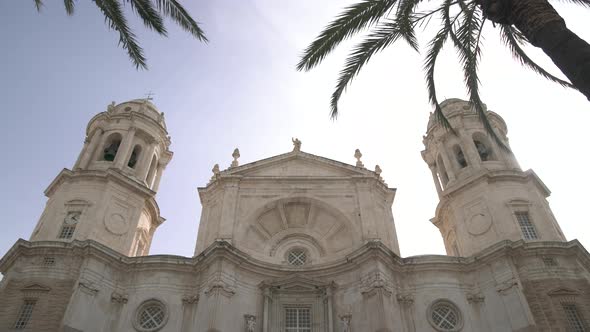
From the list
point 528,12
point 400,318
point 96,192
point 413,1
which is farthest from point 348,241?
point 528,12

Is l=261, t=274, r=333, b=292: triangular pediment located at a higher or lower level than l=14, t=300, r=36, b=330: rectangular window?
higher

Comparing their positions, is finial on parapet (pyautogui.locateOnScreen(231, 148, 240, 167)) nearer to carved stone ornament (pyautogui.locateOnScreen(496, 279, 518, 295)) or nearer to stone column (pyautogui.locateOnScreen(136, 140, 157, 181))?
stone column (pyautogui.locateOnScreen(136, 140, 157, 181))

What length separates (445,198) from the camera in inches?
1202

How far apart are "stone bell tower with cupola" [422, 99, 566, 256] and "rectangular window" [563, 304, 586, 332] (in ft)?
13.3

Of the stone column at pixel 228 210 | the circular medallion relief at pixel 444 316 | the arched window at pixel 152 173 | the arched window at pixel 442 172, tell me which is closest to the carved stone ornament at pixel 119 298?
the stone column at pixel 228 210

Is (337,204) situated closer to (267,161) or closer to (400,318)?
(267,161)

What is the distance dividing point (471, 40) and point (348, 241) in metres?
16.9

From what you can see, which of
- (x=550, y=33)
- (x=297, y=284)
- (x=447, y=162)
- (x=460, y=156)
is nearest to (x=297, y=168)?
(x=297, y=284)

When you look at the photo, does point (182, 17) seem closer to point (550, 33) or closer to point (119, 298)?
point (550, 33)

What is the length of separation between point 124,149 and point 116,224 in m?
5.97

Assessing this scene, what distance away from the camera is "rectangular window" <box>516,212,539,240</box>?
2625 cm

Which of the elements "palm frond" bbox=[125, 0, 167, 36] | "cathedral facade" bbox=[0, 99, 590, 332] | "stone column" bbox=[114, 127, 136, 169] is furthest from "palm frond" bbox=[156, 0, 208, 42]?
"stone column" bbox=[114, 127, 136, 169]

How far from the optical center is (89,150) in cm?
3145

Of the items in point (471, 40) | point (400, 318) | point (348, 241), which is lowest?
point (400, 318)
